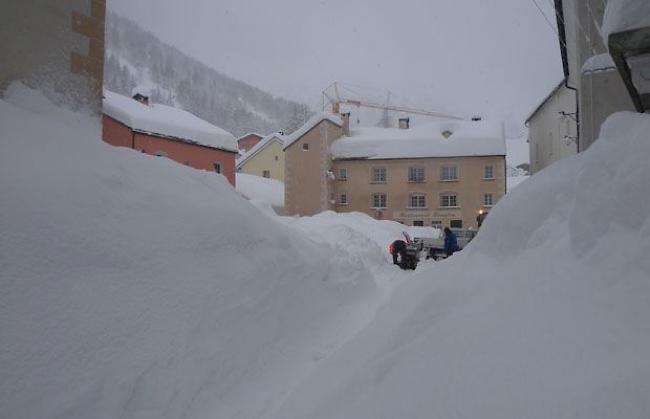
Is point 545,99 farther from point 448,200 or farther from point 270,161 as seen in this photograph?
point 270,161

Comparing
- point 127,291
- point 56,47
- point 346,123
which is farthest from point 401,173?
point 127,291

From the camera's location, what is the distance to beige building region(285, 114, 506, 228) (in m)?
29.9

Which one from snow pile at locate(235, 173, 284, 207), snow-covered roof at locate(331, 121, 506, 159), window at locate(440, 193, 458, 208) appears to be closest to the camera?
snow-covered roof at locate(331, 121, 506, 159)

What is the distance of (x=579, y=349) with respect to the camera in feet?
5.08

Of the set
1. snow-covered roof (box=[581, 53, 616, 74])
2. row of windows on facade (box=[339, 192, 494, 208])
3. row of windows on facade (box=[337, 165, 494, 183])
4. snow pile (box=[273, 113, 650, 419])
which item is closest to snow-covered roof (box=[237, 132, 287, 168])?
row of windows on facade (box=[337, 165, 494, 183])

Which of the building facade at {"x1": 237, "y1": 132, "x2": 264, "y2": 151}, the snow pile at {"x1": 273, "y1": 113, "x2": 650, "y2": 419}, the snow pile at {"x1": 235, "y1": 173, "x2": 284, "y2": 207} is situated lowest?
the snow pile at {"x1": 273, "y1": 113, "x2": 650, "y2": 419}

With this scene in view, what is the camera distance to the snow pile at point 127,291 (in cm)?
213

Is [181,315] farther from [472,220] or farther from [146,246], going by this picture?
[472,220]

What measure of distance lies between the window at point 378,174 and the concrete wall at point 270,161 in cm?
1174

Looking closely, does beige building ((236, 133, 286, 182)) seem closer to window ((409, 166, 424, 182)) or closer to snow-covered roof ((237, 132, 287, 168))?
snow-covered roof ((237, 132, 287, 168))

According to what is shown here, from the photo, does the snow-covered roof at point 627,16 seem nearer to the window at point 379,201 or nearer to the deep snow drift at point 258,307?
the deep snow drift at point 258,307

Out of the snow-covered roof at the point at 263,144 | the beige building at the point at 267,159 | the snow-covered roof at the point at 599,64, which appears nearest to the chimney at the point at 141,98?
the snow-covered roof at the point at 263,144

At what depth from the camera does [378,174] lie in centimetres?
3147

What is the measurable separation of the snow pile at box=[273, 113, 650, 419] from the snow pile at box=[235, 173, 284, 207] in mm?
29017
